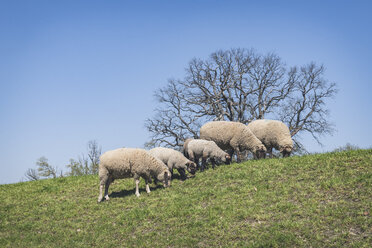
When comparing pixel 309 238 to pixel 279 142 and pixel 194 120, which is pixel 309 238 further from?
pixel 194 120

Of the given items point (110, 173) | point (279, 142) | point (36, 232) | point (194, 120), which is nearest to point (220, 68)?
point (194, 120)

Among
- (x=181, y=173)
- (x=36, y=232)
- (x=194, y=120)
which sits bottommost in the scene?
(x=36, y=232)

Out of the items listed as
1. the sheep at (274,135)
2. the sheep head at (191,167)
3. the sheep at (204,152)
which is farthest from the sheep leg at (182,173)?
the sheep at (274,135)

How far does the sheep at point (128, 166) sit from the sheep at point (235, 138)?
19.4 ft

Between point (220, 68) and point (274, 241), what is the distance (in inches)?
1236

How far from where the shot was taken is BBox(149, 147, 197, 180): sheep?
16.8m

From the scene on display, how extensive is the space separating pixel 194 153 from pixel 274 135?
5158 millimetres

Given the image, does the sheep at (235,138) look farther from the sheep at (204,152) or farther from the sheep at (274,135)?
the sheep at (204,152)

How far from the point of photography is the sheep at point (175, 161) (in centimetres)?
1681

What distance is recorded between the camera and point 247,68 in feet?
128

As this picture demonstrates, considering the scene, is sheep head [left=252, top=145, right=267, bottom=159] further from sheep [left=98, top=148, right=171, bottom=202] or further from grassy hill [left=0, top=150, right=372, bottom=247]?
sheep [left=98, top=148, right=171, bottom=202]

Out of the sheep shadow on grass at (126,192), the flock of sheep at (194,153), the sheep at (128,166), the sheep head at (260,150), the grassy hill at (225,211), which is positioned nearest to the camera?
the grassy hill at (225,211)

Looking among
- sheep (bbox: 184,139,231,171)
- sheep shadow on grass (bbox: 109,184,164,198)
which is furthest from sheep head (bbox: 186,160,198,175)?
sheep (bbox: 184,139,231,171)

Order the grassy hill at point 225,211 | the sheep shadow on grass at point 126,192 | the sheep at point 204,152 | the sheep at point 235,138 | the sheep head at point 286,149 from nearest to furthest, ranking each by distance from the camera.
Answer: the grassy hill at point 225,211
the sheep shadow on grass at point 126,192
the sheep at point 204,152
the sheep at point 235,138
the sheep head at point 286,149
